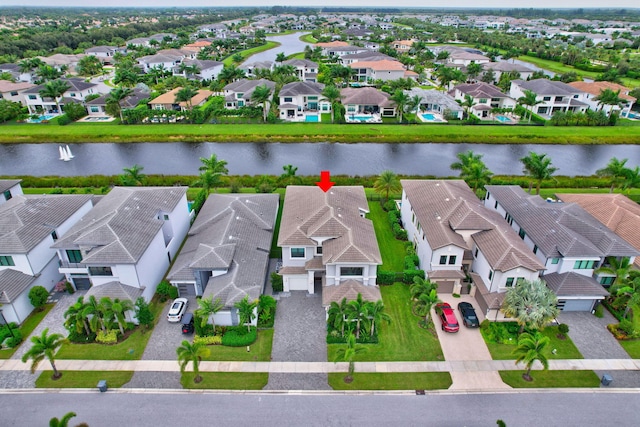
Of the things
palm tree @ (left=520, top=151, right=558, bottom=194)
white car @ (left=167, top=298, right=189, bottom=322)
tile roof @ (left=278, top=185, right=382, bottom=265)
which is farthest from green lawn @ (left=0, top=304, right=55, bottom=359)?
palm tree @ (left=520, top=151, right=558, bottom=194)

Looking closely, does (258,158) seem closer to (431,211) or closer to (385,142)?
(385,142)

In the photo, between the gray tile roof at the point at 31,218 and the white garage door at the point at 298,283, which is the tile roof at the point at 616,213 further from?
the gray tile roof at the point at 31,218

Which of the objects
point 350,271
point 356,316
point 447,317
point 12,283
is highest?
point 350,271

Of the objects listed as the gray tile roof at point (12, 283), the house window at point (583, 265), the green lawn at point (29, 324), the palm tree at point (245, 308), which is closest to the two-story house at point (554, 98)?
the house window at point (583, 265)

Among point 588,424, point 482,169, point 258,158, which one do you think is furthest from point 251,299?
point 258,158

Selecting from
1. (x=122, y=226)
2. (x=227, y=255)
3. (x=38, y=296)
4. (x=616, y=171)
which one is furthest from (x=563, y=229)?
(x=38, y=296)

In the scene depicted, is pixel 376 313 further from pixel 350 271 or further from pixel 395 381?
pixel 350 271
